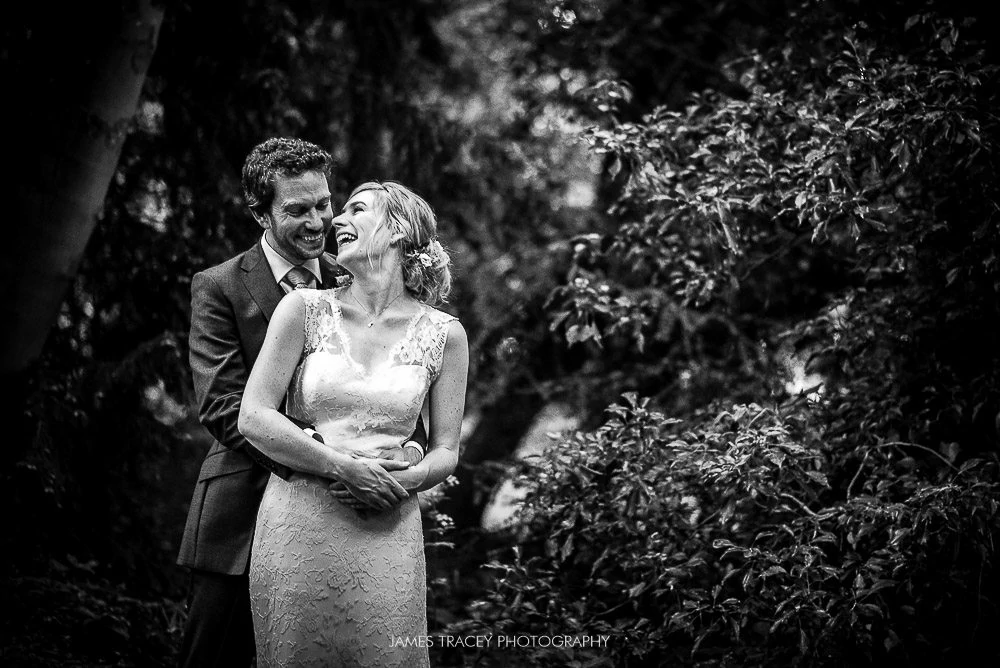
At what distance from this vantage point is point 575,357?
7.42m

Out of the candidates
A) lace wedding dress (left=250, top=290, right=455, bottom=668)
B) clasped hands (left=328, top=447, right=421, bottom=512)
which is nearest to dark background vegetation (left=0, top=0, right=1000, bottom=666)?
lace wedding dress (left=250, top=290, right=455, bottom=668)

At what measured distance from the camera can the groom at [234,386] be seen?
306 centimetres

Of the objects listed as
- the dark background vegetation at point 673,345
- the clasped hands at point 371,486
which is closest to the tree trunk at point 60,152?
the dark background vegetation at point 673,345

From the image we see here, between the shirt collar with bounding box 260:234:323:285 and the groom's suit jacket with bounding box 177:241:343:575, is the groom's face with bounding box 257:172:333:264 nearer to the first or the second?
the shirt collar with bounding box 260:234:323:285

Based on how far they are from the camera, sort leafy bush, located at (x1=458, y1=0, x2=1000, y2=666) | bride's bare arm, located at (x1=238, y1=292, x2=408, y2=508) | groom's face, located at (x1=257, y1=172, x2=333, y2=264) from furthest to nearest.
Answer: leafy bush, located at (x1=458, y1=0, x2=1000, y2=666) → groom's face, located at (x1=257, y1=172, x2=333, y2=264) → bride's bare arm, located at (x1=238, y1=292, x2=408, y2=508)

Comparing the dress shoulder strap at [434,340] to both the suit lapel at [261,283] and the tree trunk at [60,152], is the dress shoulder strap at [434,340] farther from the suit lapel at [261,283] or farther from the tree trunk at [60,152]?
the tree trunk at [60,152]

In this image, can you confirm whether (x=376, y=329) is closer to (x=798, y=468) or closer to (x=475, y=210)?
(x=798, y=468)

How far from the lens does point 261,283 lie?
3229 millimetres

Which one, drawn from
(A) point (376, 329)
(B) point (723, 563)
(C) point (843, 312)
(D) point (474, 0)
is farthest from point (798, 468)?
(D) point (474, 0)

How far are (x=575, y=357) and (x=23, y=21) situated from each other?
4.31 metres

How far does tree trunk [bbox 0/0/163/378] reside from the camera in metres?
4.53

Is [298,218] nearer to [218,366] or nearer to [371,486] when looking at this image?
[218,366]

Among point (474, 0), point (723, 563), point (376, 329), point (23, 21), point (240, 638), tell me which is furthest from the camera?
point (474, 0)

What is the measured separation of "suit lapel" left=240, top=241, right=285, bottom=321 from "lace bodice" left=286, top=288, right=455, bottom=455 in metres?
0.36
